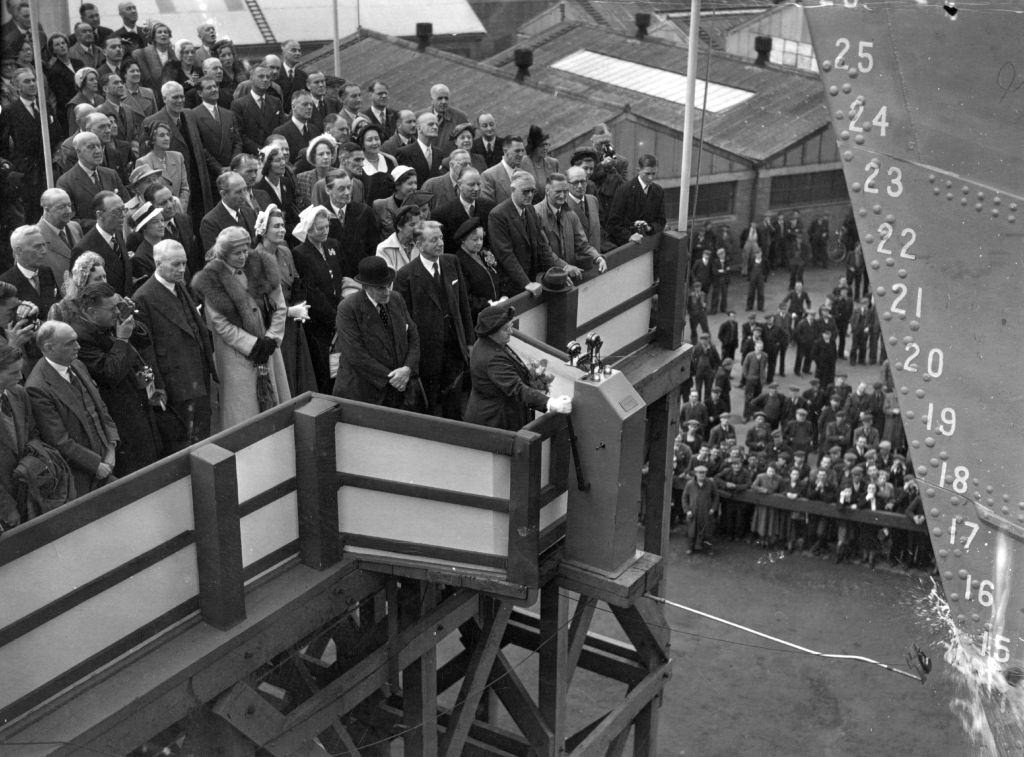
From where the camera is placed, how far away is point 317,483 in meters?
6.74

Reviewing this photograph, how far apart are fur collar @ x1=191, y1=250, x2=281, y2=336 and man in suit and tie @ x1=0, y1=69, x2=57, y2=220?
218 inches

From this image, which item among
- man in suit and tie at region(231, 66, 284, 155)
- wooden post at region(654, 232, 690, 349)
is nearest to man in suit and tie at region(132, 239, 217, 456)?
wooden post at region(654, 232, 690, 349)

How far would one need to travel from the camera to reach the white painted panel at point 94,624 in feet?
17.8

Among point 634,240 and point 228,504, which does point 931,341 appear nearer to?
point 228,504

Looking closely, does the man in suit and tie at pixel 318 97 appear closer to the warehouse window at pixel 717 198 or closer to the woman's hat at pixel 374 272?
the woman's hat at pixel 374 272

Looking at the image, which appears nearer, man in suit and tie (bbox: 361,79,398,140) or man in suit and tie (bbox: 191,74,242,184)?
man in suit and tie (bbox: 191,74,242,184)

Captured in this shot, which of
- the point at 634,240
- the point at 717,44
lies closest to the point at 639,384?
the point at 634,240

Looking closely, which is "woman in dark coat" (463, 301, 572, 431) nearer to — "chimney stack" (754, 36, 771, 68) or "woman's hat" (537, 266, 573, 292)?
"woman's hat" (537, 266, 573, 292)

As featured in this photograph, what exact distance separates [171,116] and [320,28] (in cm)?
2674

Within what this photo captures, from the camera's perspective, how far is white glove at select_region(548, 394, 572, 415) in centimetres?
682

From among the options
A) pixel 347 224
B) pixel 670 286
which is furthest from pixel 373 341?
pixel 670 286

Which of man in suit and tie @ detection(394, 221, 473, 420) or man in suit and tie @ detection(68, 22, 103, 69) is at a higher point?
man in suit and tie @ detection(68, 22, 103, 69)

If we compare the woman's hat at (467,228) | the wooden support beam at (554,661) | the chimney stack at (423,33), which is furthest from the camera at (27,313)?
the chimney stack at (423,33)

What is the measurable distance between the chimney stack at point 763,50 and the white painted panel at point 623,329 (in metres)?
26.6
